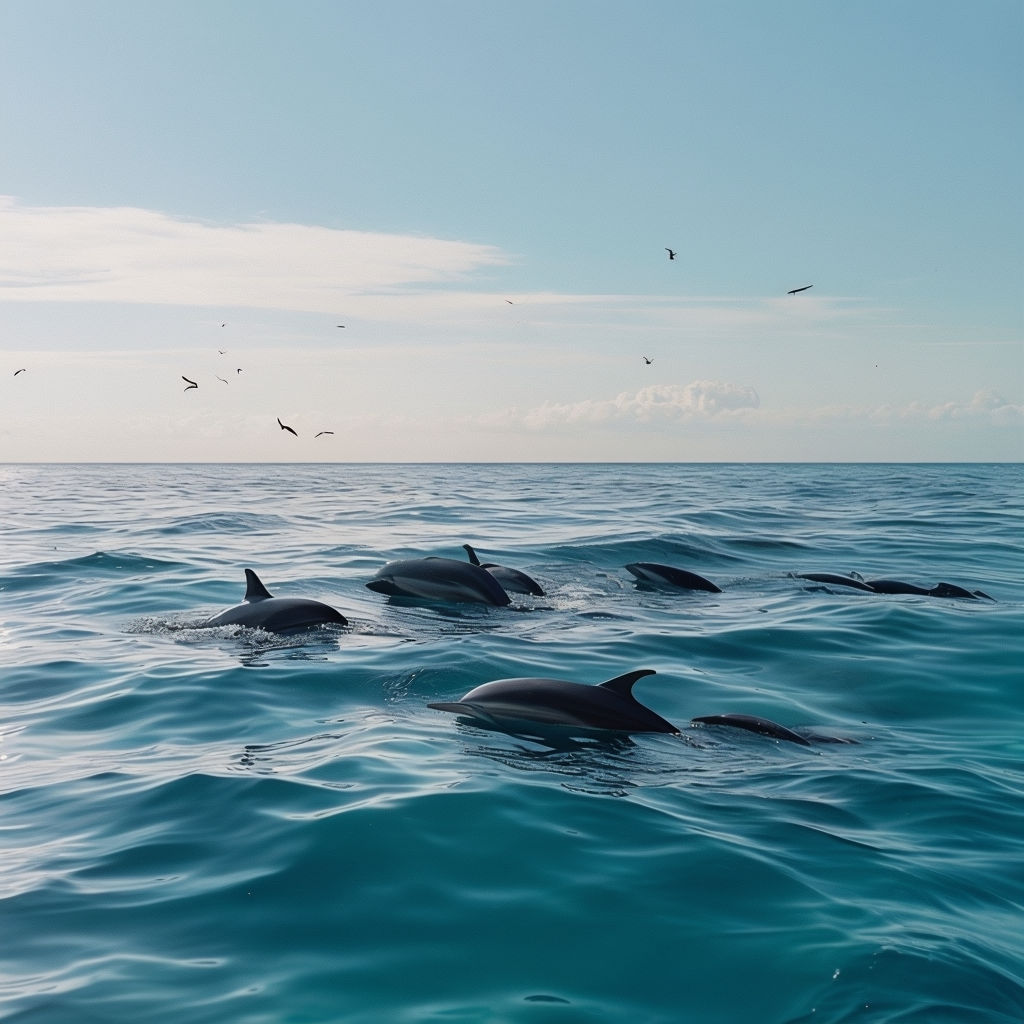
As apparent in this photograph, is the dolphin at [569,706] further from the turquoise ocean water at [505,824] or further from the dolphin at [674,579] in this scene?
the dolphin at [674,579]

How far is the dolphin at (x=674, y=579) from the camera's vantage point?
19125 millimetres

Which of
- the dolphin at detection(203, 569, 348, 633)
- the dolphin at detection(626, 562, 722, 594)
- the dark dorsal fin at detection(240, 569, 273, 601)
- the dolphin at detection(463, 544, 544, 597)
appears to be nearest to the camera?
the dolphin at detection(203, 569, 348, 633)

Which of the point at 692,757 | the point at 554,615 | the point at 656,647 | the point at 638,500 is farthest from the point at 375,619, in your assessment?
the point at 638,500

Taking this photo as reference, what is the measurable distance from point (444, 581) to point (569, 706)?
747 centimetres

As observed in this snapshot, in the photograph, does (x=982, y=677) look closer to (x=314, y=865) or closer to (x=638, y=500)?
(x=314, y=865)

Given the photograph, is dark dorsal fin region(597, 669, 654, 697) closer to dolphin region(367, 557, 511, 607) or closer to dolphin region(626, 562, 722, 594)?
dolphin region(367, 557, 511, 607)

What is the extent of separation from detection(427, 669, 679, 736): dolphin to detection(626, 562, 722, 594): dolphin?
386 inches

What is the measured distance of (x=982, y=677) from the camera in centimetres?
1258

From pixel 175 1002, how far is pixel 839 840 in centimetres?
417

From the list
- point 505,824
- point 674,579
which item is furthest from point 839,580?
point 505,824

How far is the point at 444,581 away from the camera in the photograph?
1645 centimetres

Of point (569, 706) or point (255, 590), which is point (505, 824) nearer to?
point (569, 706)

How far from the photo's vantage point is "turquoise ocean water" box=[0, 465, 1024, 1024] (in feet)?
16.5

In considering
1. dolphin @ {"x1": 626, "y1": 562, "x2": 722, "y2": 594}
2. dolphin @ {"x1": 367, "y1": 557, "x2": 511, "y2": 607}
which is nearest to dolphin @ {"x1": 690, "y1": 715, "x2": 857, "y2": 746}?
dolphin @ {"x1": 367, "y1": 557, "x2": 511, "y2": 607}
